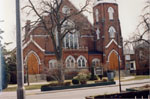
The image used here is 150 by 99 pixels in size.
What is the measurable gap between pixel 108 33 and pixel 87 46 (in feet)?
19.7

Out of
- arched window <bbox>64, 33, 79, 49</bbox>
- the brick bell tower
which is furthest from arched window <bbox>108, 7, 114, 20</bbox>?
arched window <bbox>64, 33, 79, 49</bbox>

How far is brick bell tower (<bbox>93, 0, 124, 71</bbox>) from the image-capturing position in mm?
49594

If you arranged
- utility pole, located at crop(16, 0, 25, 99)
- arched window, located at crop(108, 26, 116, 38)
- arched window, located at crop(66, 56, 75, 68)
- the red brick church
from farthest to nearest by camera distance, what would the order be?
arched window, located at crop(108, 26, 116, 38) → arched window, located at crop(66, 56, 75, 68) → the red brick church → utility pole, located at crop(16, 0, 25, 99)

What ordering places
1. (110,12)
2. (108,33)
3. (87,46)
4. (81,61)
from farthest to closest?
(87,46), (110,12), (108,33), (81,61)

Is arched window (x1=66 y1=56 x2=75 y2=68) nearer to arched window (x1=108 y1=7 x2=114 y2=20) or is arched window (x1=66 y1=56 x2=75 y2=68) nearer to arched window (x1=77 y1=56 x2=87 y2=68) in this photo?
arched window (x1=77 y1=56 x2=87 y2=68)

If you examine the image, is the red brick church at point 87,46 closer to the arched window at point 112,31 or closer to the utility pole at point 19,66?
the arched window at point 112,31

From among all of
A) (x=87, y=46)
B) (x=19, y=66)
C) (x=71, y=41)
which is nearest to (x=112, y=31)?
(x=87, y=46)

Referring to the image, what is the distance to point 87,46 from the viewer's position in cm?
5275

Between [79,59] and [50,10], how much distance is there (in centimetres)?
1781

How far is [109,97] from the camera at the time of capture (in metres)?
12.9

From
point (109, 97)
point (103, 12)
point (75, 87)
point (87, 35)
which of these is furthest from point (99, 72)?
point (109, 97)

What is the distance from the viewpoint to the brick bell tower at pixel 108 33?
49594 mm

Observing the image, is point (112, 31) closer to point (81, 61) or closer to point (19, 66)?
point (81, 61)

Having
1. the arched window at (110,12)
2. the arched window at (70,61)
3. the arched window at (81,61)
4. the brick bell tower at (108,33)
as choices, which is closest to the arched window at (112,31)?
Answer: the brick bell tower at (108,33)
